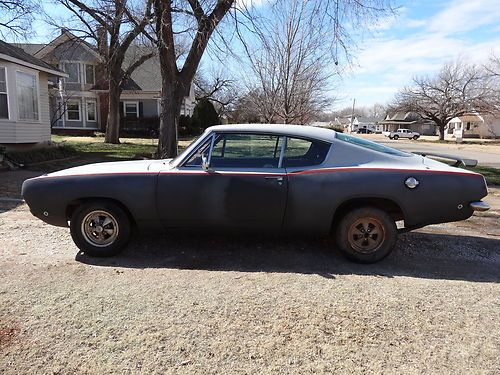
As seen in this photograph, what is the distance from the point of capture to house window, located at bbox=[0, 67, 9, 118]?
1359cm

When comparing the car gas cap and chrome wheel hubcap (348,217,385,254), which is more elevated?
the car gas cap

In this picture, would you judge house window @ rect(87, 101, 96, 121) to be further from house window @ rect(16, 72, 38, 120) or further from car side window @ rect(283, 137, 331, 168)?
car side window @ rect(283, 137, 331, 168)

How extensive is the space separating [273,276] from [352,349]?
53.1 inches

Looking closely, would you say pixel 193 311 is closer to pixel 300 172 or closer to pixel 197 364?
pixel 197 364

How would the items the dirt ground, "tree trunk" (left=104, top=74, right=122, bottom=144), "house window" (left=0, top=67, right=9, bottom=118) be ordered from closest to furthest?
the dirt ground → "house window" (left=0, top=67, right=9, bottom=118) → "tree trunk" (left=104, top=74, right=122, bottom=144)

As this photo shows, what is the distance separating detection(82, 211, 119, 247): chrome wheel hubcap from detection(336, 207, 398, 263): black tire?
245 cm

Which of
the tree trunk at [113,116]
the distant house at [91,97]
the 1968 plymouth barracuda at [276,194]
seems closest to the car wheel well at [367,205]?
the 1968 plymouth barracuda at [276,194]

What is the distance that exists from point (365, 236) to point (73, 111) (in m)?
33.4

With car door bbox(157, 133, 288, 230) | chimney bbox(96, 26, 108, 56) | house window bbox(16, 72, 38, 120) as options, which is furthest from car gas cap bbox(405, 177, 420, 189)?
Answer: chimney bbox(96, 26, 108, 56)

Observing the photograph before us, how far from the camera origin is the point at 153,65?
36812mm

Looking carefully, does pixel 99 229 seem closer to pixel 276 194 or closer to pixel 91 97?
pixel 276 194

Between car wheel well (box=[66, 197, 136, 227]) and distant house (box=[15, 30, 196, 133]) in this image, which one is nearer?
car wheel well (box=[66, 197, 136, 227])

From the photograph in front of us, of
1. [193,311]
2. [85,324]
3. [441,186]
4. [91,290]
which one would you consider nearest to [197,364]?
[193,311]

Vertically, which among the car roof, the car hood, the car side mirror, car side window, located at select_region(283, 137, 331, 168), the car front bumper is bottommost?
the car front bumper
